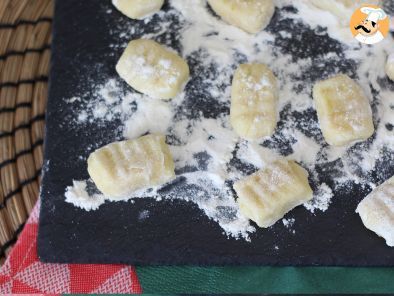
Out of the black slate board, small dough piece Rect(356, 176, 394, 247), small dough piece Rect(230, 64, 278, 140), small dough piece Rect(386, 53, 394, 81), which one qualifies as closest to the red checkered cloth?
the black slate board

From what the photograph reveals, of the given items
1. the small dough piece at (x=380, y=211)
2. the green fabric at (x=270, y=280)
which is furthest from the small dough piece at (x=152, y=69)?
the small dough piece at (x=380, y=211)

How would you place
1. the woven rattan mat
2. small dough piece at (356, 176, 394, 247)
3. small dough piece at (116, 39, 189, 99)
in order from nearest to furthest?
small dough piece at (356, 176, 394, 247) < small dough piece at (116, 39, 189, 99) < the woven rattan mat

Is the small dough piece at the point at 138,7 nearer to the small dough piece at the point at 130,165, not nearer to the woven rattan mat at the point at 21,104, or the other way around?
the woven rattan mat at the point at 21,104

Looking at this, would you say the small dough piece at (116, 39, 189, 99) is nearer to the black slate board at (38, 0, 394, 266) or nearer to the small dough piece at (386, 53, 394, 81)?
the black slate board at (38, 0, 394, 266)

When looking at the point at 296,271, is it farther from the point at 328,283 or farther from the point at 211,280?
the point at 211,280

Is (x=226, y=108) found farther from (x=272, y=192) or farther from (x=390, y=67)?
(x=390, y=67)
